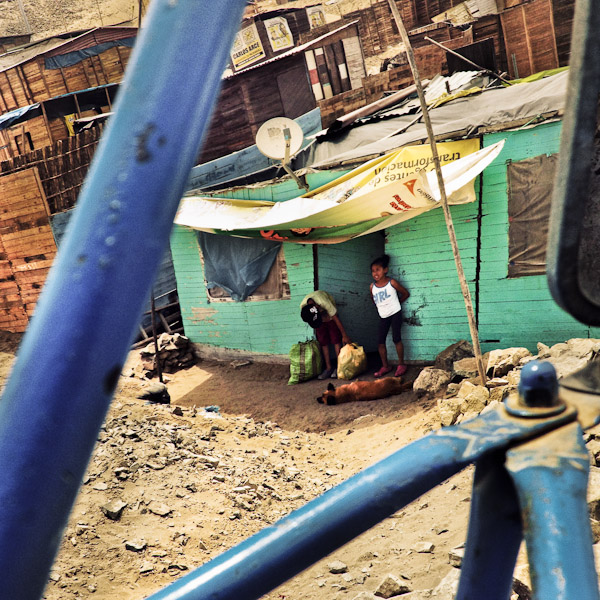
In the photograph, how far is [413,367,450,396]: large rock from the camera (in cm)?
693

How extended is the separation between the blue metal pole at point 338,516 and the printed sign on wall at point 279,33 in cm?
2449

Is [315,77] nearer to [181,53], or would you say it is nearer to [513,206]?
[513,206]

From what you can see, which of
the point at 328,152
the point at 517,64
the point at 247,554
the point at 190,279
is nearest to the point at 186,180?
the point at 247,554

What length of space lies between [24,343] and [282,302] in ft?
30.5

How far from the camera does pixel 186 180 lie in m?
0.48

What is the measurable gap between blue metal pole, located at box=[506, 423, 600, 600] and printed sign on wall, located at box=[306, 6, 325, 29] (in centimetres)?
2608

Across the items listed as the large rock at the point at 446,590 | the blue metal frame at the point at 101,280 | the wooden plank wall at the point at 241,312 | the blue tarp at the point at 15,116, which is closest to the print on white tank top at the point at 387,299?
the wooden plank wall at the point at 241,312

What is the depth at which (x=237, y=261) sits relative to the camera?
10055 millimetres

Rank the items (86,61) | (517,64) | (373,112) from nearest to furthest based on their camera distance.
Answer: (373,112) → (517,64) → (86,61)

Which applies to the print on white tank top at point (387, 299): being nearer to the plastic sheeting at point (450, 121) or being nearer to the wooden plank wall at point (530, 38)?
the plastic sheeting at point (450, 121)

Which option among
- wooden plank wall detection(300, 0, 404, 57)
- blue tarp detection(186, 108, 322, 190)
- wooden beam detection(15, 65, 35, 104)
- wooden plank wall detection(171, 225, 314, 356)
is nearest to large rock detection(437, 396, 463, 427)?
wooden plank wall detection(171, 225, 314, 356)

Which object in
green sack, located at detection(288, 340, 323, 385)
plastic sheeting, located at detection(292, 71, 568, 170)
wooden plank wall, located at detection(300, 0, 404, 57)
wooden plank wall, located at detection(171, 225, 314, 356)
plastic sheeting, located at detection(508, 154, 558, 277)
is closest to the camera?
plastic sheeting, located at detection(292, 71, 568, 170)

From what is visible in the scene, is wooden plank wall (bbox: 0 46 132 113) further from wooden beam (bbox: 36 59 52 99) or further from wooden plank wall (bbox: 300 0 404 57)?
wooden plank wall (bbox: 300 0 404 57)

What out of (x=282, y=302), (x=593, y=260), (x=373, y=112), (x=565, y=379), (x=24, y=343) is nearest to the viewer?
(x=24, y=343)
